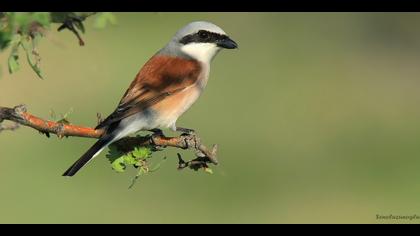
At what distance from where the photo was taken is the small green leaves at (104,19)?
2.51 m

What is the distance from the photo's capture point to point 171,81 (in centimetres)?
475

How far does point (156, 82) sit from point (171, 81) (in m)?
0.10

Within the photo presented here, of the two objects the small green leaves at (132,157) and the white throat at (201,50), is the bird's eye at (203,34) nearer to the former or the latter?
the white throat at (201,50)

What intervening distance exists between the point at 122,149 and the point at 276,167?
6.90 metres

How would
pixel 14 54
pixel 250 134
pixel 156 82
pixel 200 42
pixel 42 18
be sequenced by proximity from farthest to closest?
pixel 250 134 → pixel 200 42 → pixel 156 82 → pixel 14 54 → pixel 42 18

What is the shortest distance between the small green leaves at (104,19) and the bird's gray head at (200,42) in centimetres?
207

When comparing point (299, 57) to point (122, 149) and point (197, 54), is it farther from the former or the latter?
point (122, 149)

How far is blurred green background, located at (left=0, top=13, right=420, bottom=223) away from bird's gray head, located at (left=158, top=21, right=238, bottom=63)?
2.03 m

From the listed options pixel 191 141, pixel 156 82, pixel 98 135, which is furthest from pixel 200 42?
pixel 98 135

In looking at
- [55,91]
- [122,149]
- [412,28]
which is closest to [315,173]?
[55,91]

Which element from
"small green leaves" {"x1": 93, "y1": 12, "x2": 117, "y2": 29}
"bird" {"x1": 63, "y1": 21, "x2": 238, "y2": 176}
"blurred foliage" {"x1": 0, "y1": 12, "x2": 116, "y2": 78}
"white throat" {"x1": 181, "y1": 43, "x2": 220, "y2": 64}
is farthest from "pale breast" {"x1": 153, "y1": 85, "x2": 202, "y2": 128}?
"small green leaves" {"x1": 93, "y1": 12, "x2": 117, "y2": 29}

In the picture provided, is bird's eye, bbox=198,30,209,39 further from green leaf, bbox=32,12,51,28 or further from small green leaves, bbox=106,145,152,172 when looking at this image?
green leaf, bbox=32,12,51,28

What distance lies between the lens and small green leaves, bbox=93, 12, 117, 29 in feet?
8.22

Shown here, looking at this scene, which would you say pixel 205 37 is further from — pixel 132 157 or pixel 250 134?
pixel 250 134
